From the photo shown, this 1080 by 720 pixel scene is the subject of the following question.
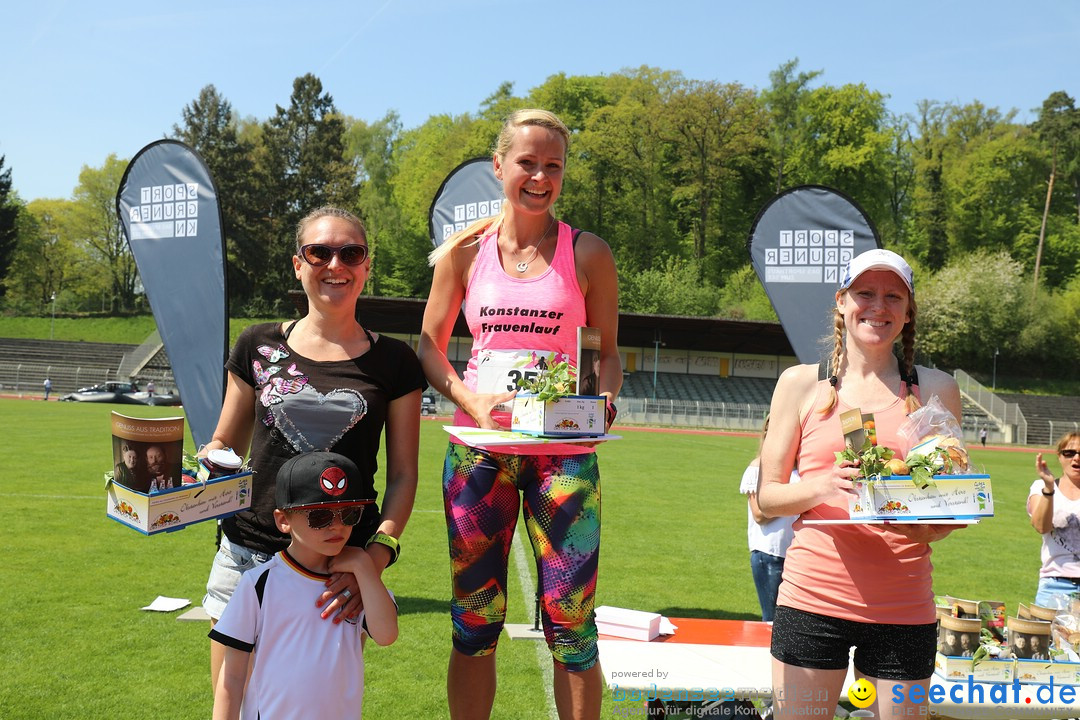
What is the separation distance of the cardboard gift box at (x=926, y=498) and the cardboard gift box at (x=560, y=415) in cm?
86

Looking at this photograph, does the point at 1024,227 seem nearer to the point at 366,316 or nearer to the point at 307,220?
the point at 366,316

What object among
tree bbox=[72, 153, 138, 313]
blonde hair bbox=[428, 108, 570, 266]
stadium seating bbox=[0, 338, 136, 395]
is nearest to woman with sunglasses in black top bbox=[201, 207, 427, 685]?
blonde hair bbox=[428, 108, 570, 266]

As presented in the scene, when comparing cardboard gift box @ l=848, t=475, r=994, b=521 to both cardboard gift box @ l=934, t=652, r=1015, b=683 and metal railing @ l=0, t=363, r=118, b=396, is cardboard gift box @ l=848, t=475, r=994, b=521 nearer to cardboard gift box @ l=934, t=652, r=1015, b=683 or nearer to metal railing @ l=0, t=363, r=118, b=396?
cardboard gift box @ l=934, t=652, r=1015, b=683

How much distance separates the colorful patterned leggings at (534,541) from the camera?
2939 mm

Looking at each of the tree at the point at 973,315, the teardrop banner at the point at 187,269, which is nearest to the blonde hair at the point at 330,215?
the teardrop banner at the point at 187,269

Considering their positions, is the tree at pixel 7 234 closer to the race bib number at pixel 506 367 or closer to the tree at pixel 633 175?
the tree at pixel 633 175

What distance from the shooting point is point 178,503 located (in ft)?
9.03

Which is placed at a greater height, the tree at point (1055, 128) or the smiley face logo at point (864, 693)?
the tree at point (1055, 128)

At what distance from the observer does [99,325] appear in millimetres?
62469

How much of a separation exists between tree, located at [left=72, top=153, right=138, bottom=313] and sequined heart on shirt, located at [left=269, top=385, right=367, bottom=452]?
78.4 metres

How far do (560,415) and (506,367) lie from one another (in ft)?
1.24

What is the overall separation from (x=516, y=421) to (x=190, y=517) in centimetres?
109

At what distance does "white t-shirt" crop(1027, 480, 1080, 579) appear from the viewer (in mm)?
6078

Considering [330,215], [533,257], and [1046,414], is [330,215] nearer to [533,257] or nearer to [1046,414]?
[533,257]
